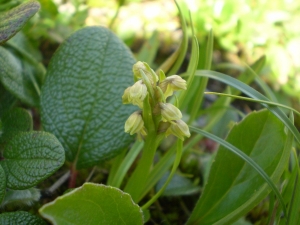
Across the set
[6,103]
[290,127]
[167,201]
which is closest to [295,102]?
[167,201]

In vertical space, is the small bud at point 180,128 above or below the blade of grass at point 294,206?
above

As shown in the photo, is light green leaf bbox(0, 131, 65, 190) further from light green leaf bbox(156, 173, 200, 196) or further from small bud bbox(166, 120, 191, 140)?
light green leaf bbox(156, 173, 200, 196)

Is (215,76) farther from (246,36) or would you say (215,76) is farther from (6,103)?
(246,36)

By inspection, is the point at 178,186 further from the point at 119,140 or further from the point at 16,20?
the point at 16,20

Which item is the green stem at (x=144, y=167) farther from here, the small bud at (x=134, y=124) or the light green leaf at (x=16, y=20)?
the light green leaf at (x=16, y=20)

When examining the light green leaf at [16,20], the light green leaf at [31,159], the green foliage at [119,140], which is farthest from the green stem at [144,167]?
the light green leaf at [16,20]
